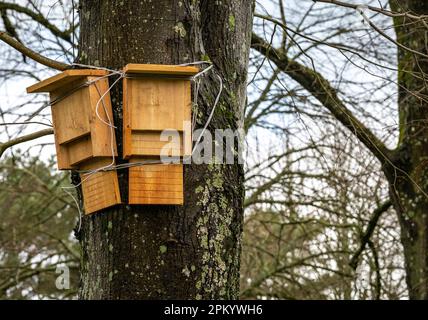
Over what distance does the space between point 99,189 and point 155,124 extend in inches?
12.6

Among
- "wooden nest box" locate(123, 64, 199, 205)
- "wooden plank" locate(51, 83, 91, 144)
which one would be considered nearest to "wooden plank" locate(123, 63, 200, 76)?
"wooden nest box" locate(123, 64, 199, 205)

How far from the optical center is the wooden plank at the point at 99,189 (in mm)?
3021

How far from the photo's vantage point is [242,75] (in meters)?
3.41

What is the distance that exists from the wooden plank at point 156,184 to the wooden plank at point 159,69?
331 mm

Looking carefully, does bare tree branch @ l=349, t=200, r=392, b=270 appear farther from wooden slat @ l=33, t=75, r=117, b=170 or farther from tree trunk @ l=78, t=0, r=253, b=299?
wooden slat @ l=33, t=75, r=117, b=170

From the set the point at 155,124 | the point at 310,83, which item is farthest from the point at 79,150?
the point at 310,83

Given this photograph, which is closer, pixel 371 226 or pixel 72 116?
pixel 72 116

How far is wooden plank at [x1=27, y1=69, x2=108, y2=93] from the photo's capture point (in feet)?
10.2

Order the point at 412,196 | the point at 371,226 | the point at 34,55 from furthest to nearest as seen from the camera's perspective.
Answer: the point at 371,226 < the point at 412,196 < the point at 34,55

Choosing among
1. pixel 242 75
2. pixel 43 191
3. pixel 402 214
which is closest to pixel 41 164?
pixel 43 191

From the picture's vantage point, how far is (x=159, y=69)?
3025 millimetres

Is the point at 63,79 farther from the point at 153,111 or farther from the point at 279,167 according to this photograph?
the point at 279,167
